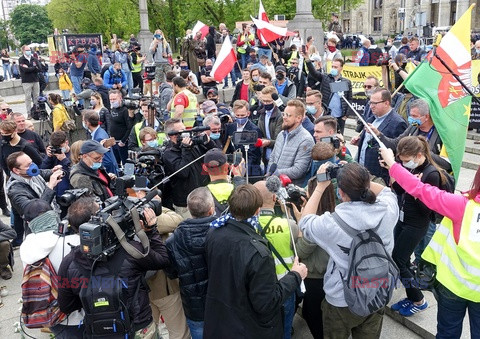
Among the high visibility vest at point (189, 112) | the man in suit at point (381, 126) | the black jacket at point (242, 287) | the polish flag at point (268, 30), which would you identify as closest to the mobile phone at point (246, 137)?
the man in suit at point (381, 126)

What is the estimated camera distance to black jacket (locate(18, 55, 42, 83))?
49.8ft

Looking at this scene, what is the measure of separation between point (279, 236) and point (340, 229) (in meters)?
0.51

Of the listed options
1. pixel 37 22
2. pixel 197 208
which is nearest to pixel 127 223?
pixel 197 208

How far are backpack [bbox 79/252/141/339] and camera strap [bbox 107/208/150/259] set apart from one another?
107 millimetres

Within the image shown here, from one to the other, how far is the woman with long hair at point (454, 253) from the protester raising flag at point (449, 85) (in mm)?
1843

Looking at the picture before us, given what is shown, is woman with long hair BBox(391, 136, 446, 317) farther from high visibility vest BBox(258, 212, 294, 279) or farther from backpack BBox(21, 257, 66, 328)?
backpack BBox(21, 257, 66, 328)

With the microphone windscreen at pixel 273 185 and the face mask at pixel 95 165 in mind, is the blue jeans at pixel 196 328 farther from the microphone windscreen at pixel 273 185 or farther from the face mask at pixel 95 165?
the face mask at pixel 95 165

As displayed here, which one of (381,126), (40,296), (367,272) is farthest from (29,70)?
(367,272)

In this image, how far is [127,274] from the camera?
3.20 meters

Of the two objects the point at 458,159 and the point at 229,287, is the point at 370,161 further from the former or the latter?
the point at 229,287

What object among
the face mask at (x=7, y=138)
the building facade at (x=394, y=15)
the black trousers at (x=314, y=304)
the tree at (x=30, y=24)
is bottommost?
the black trousers at (x=314, y=304)

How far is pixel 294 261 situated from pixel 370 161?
8.96ft

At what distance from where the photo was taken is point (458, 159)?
16.6ft

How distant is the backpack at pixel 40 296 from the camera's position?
11.6 ft
